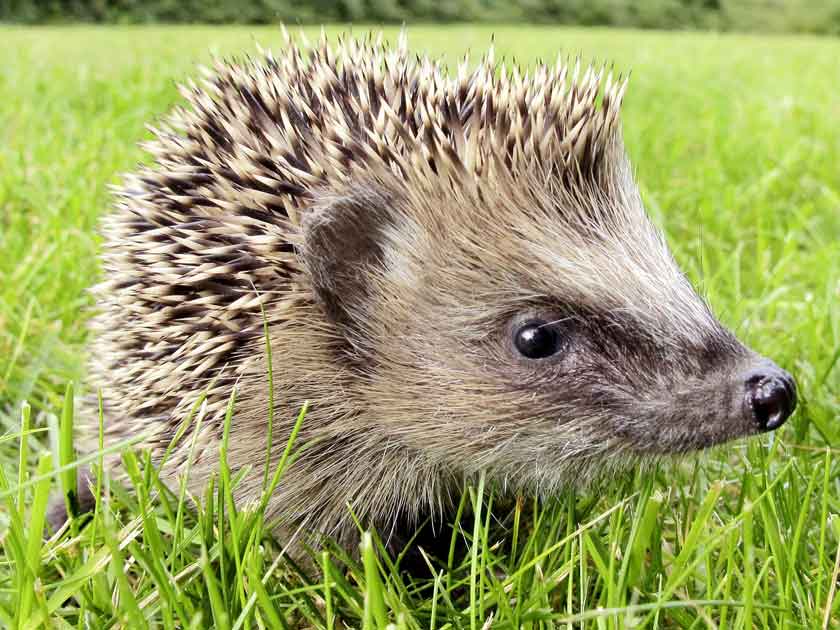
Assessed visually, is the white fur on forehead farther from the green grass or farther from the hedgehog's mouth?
the green grass

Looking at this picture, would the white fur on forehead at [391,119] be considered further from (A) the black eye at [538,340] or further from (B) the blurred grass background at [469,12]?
(B) the blurred grass background at [469,12]

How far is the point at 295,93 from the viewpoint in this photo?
94.4 inches

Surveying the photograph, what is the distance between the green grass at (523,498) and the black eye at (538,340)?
0.32 meters

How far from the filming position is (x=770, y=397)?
1.80 meters

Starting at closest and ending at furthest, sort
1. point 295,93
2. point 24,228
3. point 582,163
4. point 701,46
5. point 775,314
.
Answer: point 582,163 → point 295,93 → point 775,314 → point 24,228 → point 701,46

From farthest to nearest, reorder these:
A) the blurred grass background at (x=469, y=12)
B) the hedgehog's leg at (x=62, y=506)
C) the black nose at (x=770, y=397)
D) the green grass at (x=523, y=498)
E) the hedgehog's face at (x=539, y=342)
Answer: the blurred grass background at (x=469, y=12)
the hedgehog's leg at (x=62, y=506)
the hedgehog's face at (x=539, y=342)
the black nose at (x=770, y=397)
the green grass at (x=523, y=498)

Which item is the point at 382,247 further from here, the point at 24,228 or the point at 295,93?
the point at 24,228

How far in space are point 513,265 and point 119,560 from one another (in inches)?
39.8

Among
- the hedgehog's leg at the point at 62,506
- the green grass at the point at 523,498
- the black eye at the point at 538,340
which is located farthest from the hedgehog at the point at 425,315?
the hedgehog's leg at the point at 62,506

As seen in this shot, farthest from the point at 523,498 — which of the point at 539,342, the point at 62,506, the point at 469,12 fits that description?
the point at 469,12

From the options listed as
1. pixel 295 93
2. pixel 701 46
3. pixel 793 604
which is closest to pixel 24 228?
pixel 295 93

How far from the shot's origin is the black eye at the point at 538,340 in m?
1.99

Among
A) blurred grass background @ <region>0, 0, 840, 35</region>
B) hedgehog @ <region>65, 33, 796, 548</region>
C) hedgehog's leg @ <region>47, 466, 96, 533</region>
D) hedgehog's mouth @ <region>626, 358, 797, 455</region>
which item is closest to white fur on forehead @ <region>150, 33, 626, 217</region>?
hedgehog @ <region>65, 33, 796, 548</region>

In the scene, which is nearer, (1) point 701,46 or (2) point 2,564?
(2) point 2,564
